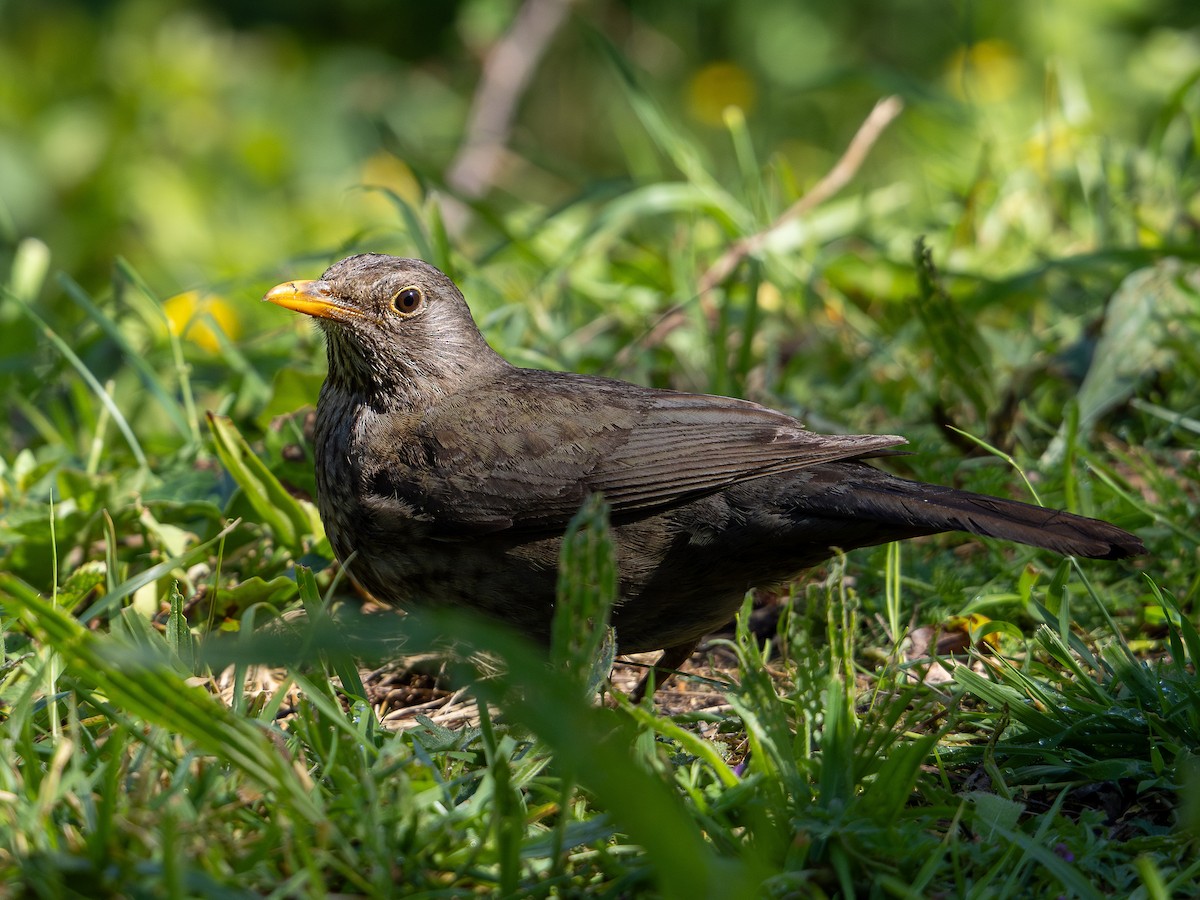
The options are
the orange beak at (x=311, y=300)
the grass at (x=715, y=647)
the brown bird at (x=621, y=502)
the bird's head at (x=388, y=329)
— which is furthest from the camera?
the bird's head at (x=388, y=329)

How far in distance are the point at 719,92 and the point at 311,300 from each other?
650 centimetres

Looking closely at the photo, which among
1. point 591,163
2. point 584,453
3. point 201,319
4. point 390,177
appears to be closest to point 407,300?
point 584,453

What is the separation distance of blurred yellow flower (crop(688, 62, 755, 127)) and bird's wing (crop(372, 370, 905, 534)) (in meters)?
6.38

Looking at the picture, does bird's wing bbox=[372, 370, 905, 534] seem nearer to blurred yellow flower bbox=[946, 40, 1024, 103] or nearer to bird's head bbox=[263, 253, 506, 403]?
bird's head bbox=[263, 253, 506, 403]

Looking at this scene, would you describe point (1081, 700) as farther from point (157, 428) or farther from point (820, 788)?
point (157, 428)

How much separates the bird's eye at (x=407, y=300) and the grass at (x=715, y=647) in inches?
22.3

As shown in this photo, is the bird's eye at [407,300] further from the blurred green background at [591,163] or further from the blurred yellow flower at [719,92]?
the blurred yellow flower at [719,92]

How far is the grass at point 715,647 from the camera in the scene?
209 centimetres

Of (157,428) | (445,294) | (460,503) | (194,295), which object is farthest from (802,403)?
(194,295)

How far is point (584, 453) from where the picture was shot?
11.1 ft

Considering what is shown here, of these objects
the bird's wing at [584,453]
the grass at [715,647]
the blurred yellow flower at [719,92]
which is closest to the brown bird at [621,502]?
Answer: the bird's wing at [584,453]

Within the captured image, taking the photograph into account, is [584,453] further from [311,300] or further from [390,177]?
[390,177]

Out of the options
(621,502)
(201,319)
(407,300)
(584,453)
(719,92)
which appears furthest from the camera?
(719,92)

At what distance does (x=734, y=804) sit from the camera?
7.88 feet
